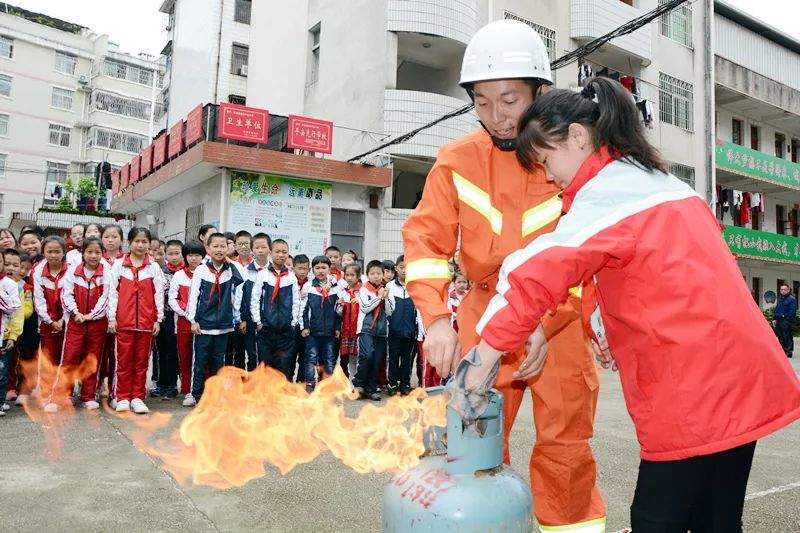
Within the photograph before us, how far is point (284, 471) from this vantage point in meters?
3.96

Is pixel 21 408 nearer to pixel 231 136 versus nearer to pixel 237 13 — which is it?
pixel 231 136

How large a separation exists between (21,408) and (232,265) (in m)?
2.50

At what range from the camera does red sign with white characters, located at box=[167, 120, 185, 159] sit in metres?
15.3

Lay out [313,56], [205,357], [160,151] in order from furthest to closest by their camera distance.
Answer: [313,56] → [160,151] → [205,357]

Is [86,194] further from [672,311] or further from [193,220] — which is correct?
[672,311]

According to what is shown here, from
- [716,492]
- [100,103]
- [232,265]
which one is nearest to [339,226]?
[232,265]

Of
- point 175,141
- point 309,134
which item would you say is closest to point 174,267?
point 309,134

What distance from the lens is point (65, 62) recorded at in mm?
40438

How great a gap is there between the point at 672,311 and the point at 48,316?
6.20m

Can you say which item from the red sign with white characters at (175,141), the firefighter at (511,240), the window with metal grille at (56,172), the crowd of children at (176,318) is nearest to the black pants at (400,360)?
the crowd of children at (176,318)

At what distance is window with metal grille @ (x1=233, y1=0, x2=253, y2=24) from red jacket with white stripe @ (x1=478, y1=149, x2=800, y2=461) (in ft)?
68.9

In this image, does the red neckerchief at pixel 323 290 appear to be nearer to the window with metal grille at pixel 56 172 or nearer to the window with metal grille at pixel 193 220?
the window with metal grille at pixel 193 220

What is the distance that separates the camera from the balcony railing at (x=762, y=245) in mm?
21719

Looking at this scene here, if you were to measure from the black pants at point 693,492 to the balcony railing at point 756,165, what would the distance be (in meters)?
22.3
